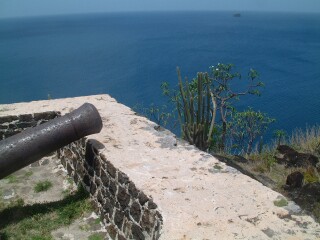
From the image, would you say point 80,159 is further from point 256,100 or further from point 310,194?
point 256,100

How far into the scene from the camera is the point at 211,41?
79188 mm

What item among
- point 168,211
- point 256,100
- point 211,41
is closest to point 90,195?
point 168,211

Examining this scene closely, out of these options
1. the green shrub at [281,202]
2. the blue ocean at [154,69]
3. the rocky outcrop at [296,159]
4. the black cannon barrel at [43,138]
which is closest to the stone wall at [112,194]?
the black cannon barrel at [43,138]

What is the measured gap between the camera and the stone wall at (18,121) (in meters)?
6.50

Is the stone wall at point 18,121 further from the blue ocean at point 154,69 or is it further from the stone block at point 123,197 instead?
the blue ocean at point 154,69

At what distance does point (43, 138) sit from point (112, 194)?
1113 millimetres

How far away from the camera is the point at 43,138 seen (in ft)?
14.8

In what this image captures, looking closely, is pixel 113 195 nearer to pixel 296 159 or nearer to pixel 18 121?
pixel 18 121

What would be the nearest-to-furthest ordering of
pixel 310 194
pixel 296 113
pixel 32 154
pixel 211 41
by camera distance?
pixel 32 154 → pixel 310 194 → pixel 296 113 → pixel 211 41

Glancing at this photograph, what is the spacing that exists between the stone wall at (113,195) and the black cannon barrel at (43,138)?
0.44 meters

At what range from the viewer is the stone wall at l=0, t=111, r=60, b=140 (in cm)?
650

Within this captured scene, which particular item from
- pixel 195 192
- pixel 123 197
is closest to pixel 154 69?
pixel 123 197

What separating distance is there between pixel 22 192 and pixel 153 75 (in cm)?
4753

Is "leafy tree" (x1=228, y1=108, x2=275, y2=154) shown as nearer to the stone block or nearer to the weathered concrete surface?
the weathered concrete surface
